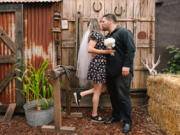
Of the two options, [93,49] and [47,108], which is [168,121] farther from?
[47,108]

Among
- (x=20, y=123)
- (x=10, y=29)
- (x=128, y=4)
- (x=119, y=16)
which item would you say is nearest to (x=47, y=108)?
(x=20, y=123)

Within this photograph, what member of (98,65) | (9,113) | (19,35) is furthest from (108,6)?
(9,113)

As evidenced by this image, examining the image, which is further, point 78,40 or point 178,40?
point 178,40

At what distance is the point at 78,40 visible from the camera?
12.3 ft

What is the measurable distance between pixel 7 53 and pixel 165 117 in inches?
139

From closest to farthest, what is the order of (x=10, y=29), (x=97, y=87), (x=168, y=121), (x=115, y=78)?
(x=168, y=121), (x=115, y=78), (x=97, y=87), (x=10, y=29)

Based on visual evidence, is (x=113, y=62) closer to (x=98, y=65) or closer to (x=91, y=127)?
(x=98, y=65)

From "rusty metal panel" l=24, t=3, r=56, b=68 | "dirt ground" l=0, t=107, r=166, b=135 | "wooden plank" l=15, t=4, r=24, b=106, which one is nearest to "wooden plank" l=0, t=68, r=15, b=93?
"wooden plank" l=15, t=4, r=24, b=106

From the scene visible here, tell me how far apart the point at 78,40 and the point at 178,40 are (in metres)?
2.69

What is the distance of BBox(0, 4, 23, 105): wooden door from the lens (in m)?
3.56

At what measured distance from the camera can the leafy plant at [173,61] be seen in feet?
13.3

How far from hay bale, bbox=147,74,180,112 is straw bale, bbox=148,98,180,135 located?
0.30 ft

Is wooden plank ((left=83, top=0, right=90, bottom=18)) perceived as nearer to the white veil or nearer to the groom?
Answer: the white veil

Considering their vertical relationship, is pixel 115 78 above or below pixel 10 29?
below
